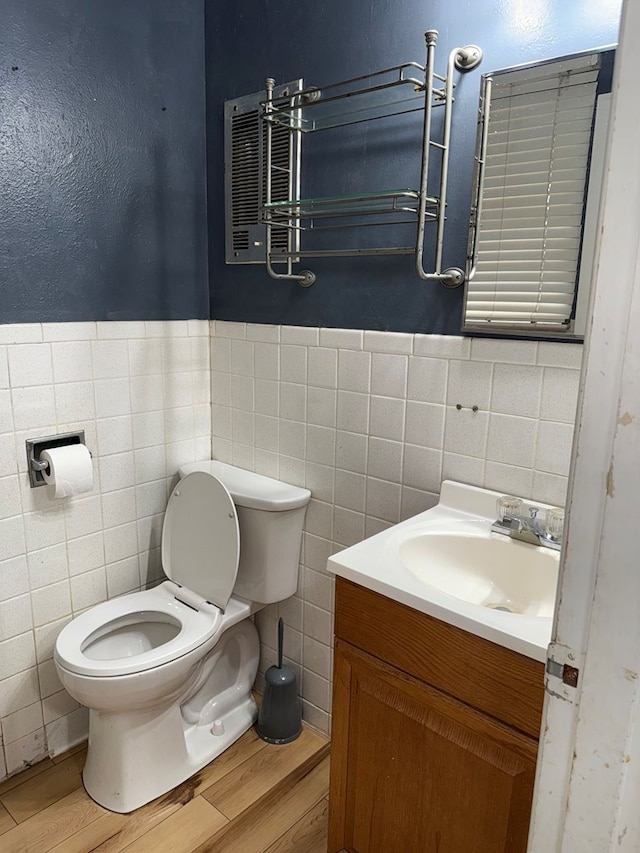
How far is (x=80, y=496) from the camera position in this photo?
1767 millimetres

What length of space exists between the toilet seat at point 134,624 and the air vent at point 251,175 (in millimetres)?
1067

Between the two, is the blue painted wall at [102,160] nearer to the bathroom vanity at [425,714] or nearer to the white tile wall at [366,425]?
the white tile wall at [366,425]

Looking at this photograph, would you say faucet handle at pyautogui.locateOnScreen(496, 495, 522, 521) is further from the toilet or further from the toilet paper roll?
the toilet paper roll

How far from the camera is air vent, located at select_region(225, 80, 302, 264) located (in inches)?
67.1

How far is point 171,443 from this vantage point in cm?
199

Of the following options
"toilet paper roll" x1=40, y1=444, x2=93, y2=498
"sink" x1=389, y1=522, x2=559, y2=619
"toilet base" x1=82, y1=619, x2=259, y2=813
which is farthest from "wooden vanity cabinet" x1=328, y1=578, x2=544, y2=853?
"toilet paper roll" x1=40, y1=444, x2=93, y2=498

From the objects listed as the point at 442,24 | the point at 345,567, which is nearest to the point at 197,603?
the point at 345,567

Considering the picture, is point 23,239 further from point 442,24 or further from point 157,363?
point 442,24

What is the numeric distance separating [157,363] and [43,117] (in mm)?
724

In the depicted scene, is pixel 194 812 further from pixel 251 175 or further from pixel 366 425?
pixel 251 175

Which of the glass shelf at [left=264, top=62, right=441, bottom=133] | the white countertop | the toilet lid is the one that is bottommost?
the toilet lid

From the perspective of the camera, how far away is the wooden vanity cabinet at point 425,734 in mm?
1002

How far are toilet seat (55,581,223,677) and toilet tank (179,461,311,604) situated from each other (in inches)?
5.9

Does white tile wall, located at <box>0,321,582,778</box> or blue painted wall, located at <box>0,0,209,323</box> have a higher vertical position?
blue painted wall, located at <box>0,0,209,323</box>
